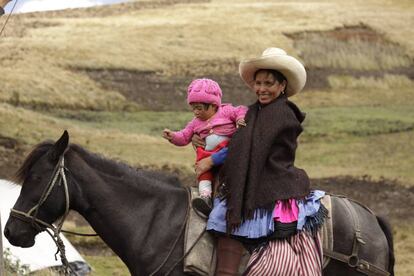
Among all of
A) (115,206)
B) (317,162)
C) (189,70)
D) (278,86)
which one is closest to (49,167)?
(115,206)

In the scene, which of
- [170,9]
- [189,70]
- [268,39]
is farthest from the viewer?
[170,9]

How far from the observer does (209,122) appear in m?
7.51

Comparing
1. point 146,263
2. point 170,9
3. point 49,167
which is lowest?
point 170,9

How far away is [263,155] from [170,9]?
3858 centimetres

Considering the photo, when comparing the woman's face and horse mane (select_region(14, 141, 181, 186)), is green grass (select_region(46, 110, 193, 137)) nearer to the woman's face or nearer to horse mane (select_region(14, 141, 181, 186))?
horse mane (select_region(14, 141, 181, 186))

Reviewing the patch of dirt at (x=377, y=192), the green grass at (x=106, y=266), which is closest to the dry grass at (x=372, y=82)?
the patch of dirt at (x=377, y=192)

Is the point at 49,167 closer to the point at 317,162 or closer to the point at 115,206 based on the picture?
the point at 115,206

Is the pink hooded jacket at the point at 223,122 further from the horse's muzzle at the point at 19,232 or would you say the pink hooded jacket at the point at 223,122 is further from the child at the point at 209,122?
the horse's muzzle at the point at 19,232

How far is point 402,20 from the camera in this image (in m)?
41.6

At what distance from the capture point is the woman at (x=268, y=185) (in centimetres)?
722

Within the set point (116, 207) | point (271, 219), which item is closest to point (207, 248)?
point (271, 219)

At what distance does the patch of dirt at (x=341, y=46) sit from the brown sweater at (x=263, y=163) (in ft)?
89.1

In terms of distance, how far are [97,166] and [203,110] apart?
0.95m

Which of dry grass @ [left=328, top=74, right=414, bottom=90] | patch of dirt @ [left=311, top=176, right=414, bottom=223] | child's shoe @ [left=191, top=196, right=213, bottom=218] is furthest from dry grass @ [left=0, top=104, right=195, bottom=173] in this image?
child's shoe @ [left=191, top=196, right=213, bottom=218]
